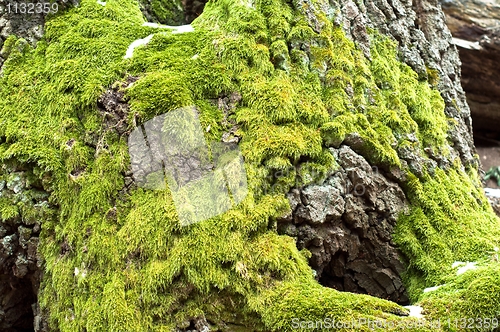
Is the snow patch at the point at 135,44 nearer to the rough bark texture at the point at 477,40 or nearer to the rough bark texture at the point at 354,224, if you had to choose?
the rough bark texture at the point at 354,224

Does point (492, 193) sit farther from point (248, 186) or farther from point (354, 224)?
point (248, 186)

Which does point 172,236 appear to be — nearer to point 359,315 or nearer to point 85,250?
point 85,250

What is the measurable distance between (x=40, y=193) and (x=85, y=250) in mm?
876

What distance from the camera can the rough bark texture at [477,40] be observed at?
994 centimetres

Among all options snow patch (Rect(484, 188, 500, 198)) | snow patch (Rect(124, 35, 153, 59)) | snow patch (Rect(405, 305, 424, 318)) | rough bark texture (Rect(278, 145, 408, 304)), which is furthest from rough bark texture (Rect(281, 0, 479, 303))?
snow patch (Rect(484, 188, 500, 198))

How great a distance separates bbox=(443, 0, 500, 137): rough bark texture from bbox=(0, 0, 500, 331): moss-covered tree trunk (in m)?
5.65

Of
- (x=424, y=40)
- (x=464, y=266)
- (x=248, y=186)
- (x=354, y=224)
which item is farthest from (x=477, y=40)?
(x=248, y=186)

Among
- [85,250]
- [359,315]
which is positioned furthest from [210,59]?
[359,315]

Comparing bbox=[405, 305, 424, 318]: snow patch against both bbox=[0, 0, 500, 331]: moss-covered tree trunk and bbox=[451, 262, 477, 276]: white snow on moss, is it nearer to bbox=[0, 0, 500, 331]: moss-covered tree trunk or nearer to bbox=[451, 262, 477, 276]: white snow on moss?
bbox=[0, 0, 500, 331]: moss-covered tree trunk

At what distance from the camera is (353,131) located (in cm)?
450

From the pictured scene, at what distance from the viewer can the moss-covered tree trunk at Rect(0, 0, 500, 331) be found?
3549mm

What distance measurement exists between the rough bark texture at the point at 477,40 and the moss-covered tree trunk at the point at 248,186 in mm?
5649

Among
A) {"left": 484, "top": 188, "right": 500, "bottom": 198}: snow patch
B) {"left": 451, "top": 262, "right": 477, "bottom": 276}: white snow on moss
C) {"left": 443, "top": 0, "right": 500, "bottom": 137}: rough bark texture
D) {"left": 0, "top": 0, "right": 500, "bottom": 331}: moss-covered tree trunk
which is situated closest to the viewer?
{"left": 0, "top": 0, "right": 500, "bottom": 331}: moss-covered tree trunk

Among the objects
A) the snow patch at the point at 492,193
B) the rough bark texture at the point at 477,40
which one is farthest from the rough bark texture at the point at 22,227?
the rough bark texture at the point at 477,40
